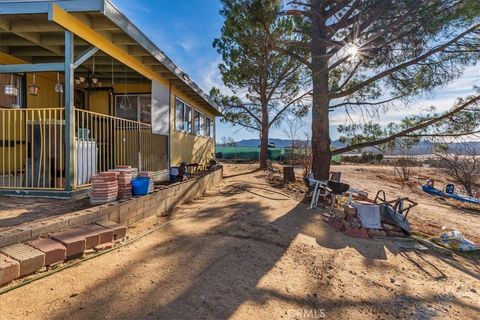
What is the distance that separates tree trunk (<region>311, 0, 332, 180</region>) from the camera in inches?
291

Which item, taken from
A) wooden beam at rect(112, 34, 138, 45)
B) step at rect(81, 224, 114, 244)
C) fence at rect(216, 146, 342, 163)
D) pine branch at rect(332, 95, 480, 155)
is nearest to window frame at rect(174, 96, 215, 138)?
wooden beam at rect(112, 34, 138, 45)

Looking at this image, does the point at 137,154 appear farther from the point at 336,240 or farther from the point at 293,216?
the point at 336,240

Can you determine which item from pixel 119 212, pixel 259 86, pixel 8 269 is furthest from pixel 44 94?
pixel 259 86

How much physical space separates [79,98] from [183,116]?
2.96m

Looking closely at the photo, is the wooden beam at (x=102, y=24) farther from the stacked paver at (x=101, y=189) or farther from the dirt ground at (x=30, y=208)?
the dirt ground at (x=30, y=208)

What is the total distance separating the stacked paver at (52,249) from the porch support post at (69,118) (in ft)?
4.31

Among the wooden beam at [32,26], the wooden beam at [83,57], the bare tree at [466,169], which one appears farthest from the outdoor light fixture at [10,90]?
the bare tree at [466,169]

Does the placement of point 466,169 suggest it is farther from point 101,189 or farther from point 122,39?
point 101,189

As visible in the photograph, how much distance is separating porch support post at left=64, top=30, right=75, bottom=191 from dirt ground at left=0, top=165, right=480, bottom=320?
1311 millimetres

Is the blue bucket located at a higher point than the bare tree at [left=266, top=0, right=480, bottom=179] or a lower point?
lower

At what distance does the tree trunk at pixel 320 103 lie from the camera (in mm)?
7395

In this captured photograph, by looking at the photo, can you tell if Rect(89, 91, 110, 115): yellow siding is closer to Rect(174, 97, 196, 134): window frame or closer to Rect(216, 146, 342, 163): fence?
Rect(174, 97, 196, 134): window frame

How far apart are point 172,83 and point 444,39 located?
6.52 m

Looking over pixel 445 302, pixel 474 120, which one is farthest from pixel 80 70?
pixel 474 120
